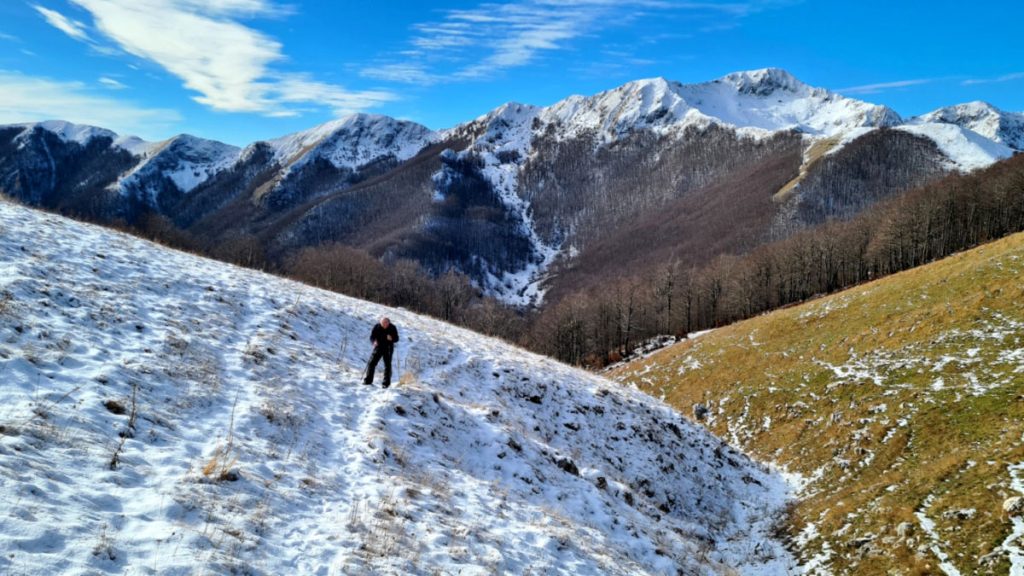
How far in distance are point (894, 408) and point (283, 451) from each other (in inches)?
1017

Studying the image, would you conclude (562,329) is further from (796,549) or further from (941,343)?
(796,549)

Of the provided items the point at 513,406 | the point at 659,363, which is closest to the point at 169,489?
the point at 513,406

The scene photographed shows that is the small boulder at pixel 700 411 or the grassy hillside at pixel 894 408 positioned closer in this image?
the grassy hillside at pixel 894 408

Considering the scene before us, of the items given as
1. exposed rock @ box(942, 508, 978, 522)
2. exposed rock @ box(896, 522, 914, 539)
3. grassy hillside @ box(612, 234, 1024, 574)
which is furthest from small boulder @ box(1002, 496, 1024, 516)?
exposed rock @ box(896, 522, 914, 539)

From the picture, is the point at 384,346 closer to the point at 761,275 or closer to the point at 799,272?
the point at 761,275

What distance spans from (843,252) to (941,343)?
246 feet

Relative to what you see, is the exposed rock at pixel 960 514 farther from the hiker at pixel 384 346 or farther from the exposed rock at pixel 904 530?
the hiker at pixel 384 346

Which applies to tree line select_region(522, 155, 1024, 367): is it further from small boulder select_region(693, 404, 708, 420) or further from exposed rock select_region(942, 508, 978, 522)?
exposed rock select_region(942, 508, 978, 522)

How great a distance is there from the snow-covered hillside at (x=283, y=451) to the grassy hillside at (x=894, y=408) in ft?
9.88

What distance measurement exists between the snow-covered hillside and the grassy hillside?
3.01 m

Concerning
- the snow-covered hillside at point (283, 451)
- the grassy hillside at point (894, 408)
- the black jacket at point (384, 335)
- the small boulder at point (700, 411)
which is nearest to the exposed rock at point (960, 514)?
A: the grassy hillside at point (894, 408)

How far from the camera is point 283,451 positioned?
10273mm

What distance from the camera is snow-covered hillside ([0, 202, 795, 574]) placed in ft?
23.4

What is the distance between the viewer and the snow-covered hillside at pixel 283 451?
23.4 ft
